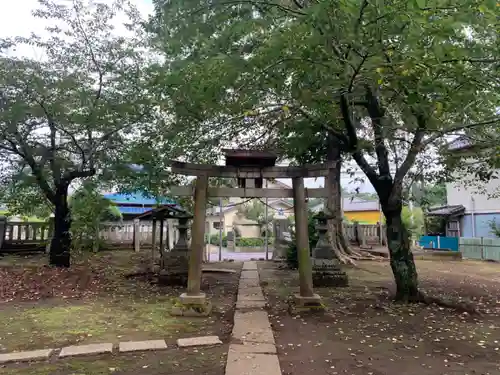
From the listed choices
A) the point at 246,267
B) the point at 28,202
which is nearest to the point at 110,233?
the point at 28,202

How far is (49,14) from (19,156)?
3.52 metres

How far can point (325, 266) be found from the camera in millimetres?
9195

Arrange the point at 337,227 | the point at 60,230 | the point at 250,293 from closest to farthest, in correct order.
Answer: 1. the point at 250,293
2. the point at 60,230
3. the point at 337,227

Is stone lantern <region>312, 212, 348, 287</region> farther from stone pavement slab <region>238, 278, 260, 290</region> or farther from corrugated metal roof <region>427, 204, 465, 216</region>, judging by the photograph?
corrugated metal roof <region>427, 204, 465, 216</region>

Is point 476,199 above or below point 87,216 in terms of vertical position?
above

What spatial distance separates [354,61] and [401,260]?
4.25 meters

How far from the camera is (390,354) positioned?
4352mm

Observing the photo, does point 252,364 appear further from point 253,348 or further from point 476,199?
point 476,199

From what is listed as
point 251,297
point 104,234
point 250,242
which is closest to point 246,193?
point 251,297

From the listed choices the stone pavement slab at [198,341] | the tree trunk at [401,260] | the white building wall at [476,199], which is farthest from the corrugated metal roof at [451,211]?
the stone pavement slab at [198,341]

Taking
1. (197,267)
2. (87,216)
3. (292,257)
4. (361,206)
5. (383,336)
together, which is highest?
(361,206)

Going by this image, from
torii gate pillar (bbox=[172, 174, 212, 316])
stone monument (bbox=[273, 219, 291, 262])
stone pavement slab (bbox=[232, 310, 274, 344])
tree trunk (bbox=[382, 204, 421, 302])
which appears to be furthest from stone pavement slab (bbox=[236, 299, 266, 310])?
→ stone monument (bbox=[273, 219, 291, 262])

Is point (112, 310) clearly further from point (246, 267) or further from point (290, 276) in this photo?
point (246, 267)

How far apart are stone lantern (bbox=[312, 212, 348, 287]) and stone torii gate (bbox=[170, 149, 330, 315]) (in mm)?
2400
